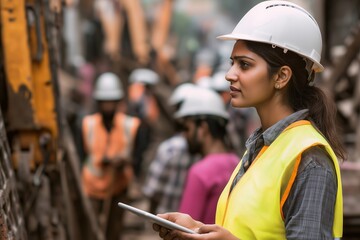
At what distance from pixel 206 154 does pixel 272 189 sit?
2.51 metres

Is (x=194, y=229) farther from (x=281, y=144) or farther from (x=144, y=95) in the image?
(x=144, y=95)

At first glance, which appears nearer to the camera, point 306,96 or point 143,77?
point 306,96

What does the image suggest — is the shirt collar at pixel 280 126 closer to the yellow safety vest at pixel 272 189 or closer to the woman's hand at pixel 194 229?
the yellow safety vest at pixel 272 189

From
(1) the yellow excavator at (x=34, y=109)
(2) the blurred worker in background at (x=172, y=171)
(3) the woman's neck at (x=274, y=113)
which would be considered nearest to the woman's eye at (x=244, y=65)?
(3) the woman's neck at (x=274, y=113)

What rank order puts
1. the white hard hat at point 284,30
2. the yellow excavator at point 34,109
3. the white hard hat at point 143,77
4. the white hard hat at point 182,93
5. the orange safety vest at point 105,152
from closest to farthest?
the white hard hat at point 284,30 < the yellow excavator at point 34,109 < the white hard hat at point 182,93 < the orange safety vest at point 105,152 < the white hard hat at point 143,77

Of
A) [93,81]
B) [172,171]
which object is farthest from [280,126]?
[93,81]

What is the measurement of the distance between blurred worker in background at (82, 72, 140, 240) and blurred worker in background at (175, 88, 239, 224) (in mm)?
3263

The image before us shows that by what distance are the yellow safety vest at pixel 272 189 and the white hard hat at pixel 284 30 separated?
26 centimetres

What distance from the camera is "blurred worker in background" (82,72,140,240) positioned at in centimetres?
945

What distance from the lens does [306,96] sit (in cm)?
318

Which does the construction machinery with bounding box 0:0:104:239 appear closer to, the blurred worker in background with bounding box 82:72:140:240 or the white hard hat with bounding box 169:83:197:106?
the white hard hat with bounding box 169:83:197:106

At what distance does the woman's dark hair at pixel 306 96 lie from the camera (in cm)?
310

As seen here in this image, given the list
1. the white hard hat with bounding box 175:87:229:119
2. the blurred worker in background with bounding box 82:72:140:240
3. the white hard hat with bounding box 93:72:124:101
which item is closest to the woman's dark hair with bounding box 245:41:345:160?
the white hard hat with bounding box 175:87:229:119

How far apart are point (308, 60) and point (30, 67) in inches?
93.1
